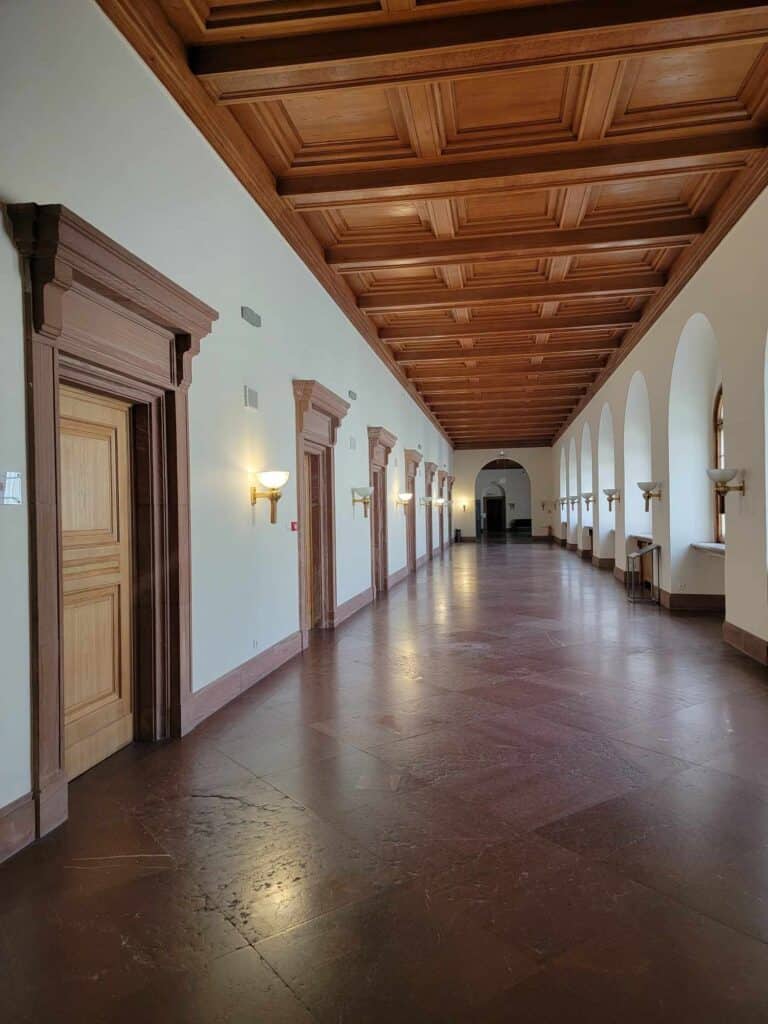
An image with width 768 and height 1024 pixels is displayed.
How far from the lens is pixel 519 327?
12.0 metres

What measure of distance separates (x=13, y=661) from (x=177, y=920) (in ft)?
4.42

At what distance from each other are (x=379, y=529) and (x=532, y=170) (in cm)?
743

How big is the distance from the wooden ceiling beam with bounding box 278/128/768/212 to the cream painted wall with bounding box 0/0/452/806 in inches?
28.1

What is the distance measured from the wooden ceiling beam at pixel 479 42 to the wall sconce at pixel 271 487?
9.65 ft

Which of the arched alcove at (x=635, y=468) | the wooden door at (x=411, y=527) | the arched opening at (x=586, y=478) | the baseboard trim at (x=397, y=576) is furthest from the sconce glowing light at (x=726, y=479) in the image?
the arched opening at (x=586, y=478)

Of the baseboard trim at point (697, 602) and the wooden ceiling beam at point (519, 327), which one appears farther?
Result: the wooden ceiling beam at point (519, 327)

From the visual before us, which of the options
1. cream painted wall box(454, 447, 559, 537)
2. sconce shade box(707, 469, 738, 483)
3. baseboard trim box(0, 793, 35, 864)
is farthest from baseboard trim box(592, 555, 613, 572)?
baseboard trim box(0, 793, 35, 864)

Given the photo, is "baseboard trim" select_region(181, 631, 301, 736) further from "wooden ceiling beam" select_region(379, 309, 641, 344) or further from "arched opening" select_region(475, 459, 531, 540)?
"arched opening" select_region(475, 459, 531, 540)

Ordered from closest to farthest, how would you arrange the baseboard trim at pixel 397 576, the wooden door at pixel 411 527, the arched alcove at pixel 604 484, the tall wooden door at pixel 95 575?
the tall wooden door at pixel 95 575 → the baseboard trim at pixel 397 576 → the arched alcove at pixel 604 484 → the wooden door at pixel 411 527

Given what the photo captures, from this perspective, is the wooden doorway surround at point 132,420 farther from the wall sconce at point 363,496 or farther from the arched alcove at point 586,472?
the arched alcove at point 586,472

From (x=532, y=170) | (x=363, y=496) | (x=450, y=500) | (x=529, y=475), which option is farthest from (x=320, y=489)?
(x=529, y=475)

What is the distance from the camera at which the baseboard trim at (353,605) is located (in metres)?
9.06

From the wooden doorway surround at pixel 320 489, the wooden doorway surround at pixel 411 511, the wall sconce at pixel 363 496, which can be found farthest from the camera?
the wooden doorway surround at pixel 411 511

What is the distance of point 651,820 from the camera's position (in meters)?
3.23
